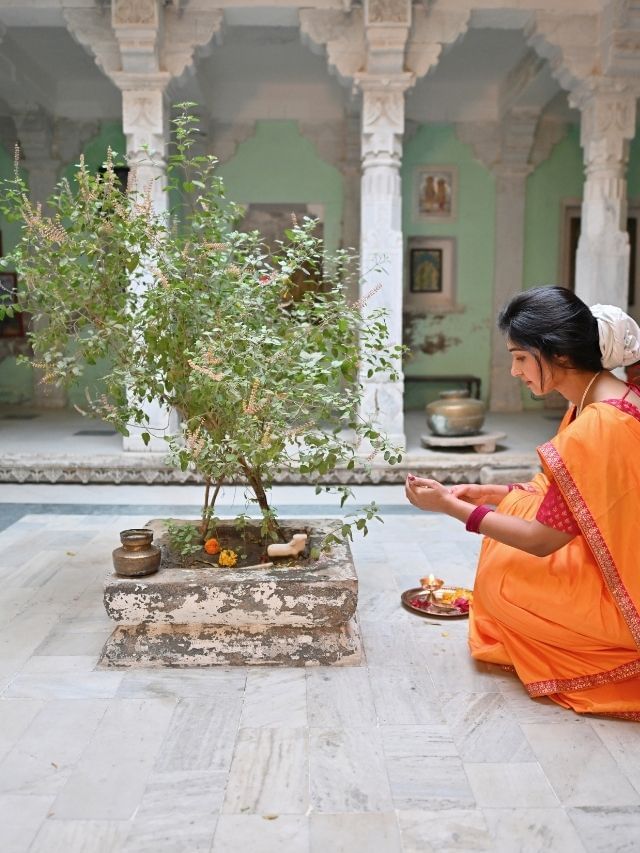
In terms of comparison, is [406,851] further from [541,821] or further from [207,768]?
[207,768]

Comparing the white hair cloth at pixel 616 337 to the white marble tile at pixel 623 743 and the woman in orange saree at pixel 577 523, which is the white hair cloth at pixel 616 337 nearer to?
the woman in orange saree at pixel 577 523

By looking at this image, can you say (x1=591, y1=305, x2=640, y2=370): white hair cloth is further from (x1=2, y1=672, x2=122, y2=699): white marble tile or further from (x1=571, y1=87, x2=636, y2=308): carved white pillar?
(x1=571, y1=87, x2=636, y2=308): carved white pillar

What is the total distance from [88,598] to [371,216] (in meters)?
4.23

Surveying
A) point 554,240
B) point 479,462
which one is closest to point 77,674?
point 479,462

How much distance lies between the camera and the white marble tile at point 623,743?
7.81 ft

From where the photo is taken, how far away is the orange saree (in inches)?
100

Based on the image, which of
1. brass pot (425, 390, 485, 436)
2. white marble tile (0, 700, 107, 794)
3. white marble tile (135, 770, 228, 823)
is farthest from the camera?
brass pot (425, 390, 485, 436)

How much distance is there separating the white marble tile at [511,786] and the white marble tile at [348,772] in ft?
0.88

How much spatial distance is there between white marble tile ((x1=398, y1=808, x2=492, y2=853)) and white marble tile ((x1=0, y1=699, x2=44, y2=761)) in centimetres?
126

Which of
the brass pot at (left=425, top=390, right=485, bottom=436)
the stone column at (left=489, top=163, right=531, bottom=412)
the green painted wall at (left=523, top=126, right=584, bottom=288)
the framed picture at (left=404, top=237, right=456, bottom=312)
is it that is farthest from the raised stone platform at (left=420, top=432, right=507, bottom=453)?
the green painted wall at (left=523, top=126, right=584, bottom=288)

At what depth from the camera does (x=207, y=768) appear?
2387 mm

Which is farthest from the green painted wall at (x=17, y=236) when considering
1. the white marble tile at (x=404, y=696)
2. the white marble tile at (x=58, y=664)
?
the white marble tile at (x=404, y=696)

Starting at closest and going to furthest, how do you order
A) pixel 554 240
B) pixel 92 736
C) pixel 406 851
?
pixel 406 851 < pixel 92 736 < pixel 554 240

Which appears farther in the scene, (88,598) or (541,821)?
(88,598)
